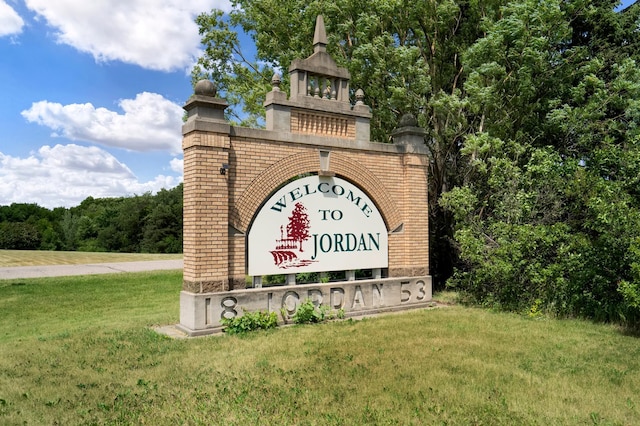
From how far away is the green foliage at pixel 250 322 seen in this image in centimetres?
811

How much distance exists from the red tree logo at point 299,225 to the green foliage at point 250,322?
148 centimetres

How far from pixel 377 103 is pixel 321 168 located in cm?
555

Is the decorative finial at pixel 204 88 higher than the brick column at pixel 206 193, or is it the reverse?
the decorative finial at pixel 204 88

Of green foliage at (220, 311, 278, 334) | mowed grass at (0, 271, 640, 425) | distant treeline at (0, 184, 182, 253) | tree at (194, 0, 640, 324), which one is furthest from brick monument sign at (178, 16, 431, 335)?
distant treeline at (0, 184, 182, 253)

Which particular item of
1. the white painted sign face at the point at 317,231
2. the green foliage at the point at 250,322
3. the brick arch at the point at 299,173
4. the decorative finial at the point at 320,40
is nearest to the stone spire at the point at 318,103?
the decorative finial at the point at 320,40

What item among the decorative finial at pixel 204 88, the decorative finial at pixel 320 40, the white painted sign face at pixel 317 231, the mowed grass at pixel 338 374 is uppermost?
the decorative finial at pixel 320 40

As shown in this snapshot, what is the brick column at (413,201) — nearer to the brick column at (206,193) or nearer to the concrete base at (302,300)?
the concrete base at (302,300)

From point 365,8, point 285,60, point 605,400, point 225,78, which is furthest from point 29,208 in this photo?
point 605,400

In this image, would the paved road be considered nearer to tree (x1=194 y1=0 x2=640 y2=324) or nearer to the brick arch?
tree (x1=194 y1=0 x2=640 y2=324)

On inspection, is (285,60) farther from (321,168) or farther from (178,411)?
(178,411)

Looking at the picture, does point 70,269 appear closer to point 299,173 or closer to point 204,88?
point 299,173

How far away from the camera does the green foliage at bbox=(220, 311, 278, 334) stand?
26.6ft

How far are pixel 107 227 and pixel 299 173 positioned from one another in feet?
161

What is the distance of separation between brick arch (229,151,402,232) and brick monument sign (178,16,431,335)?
0.02 meters
